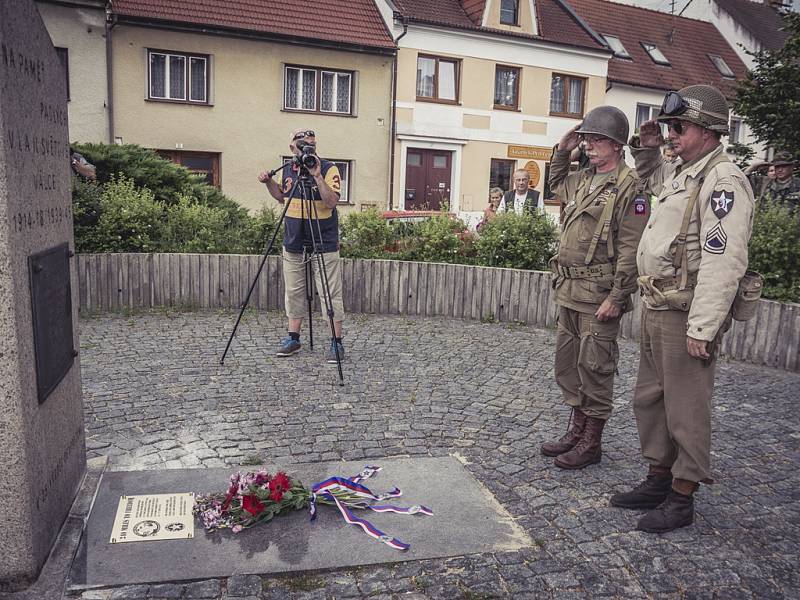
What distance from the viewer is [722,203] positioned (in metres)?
3.56

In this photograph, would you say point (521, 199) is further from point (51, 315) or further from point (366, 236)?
point (51, 315)

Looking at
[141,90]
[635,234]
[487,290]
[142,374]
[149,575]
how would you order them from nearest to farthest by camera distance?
[149,575]
[635,234]
[142,374]
[487,290]
[141,90]

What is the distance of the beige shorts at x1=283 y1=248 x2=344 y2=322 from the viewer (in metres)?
7.16

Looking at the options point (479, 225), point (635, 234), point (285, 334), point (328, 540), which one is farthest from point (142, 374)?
point (479, 225)

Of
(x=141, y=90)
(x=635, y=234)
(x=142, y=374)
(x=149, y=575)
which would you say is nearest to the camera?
(x=149, y=575)

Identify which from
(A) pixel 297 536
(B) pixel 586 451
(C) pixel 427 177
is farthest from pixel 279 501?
(C) pixel 427 177

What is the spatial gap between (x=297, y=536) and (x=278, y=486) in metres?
0.32

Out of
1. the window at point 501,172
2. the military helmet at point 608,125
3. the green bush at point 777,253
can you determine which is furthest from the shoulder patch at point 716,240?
the window at point 501,172

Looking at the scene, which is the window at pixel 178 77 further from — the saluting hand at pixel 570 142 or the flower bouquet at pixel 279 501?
the flower bouquet at pixel 279 501

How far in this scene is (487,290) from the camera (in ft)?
31.6

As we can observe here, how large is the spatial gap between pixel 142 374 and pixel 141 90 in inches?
640

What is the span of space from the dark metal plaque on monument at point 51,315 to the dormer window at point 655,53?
30.3 meters

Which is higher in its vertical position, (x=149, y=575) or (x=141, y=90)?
(x=141, y=90)

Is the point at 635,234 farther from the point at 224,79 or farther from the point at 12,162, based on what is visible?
the point at 224,79
